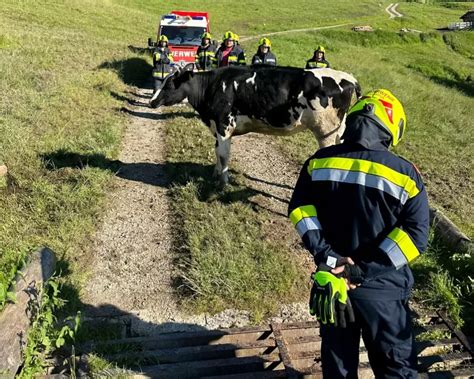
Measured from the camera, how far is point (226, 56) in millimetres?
12477

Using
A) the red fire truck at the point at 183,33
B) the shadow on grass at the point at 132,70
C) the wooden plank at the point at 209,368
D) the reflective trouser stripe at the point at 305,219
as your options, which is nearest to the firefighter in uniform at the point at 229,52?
the red fire truck at the point at 183,33

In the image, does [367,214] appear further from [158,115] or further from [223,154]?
[158,115]

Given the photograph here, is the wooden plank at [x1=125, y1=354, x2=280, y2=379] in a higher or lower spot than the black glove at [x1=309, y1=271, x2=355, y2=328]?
lower

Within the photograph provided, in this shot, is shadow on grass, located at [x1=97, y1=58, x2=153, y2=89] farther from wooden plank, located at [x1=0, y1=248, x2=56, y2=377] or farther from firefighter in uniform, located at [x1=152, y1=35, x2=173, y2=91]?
wooden plank, located at [x1=0, y1=248, x2=56, y2=377]

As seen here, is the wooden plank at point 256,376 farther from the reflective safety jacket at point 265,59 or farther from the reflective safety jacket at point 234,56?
the reflective safety jacket at point 265,59

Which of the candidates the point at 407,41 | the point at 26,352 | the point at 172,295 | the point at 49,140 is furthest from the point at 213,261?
the point at 407,41

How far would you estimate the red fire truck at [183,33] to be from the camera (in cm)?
1555

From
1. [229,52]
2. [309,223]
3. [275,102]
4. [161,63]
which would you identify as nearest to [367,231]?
[309,223]

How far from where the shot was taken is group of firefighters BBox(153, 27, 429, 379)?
291 centimetres

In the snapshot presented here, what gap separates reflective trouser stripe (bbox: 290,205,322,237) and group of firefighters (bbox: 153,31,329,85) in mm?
8643

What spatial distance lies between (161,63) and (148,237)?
8.01m

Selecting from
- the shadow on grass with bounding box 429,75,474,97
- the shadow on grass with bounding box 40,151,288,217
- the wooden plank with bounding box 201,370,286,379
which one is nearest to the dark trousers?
the wooden plank with bounding box 201,370,286,379

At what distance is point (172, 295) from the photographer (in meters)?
5.36

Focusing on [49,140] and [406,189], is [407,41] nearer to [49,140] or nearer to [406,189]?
[49,140]
